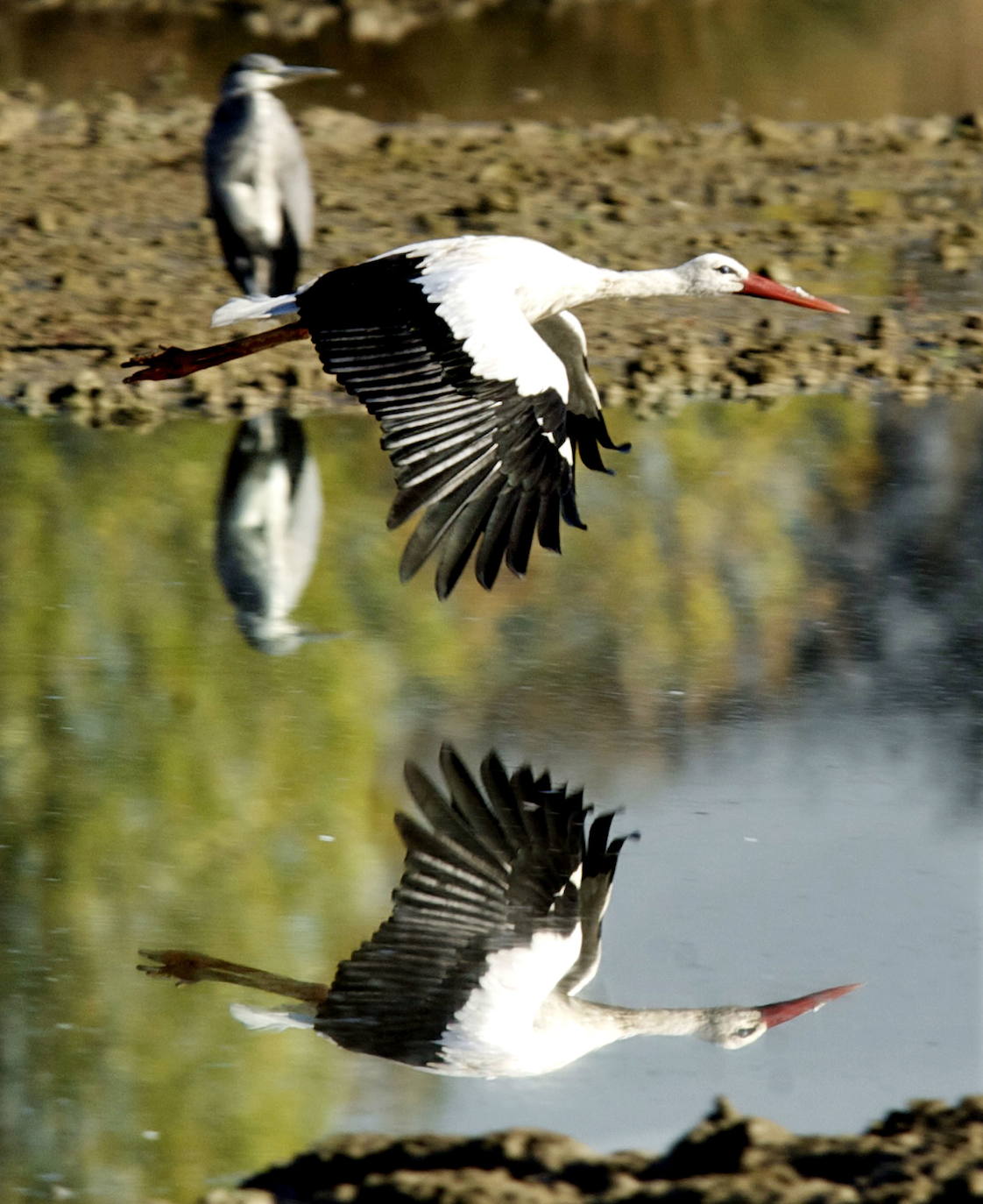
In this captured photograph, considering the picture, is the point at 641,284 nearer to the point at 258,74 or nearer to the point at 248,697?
the point at 248,697

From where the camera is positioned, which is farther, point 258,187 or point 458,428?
point 258,187

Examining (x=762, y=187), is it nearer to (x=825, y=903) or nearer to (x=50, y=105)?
(x=50, y=105)

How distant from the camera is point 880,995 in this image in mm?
4629

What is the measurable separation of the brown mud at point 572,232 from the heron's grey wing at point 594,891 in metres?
4.01

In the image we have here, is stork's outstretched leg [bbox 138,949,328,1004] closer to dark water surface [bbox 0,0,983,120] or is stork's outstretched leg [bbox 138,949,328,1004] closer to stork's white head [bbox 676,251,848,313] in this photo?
stork's white head [bbox 676,251,848,313]

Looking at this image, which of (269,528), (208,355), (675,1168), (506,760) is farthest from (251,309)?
(675,1168)

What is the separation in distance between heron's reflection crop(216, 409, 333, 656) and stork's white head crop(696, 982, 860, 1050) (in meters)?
2.46

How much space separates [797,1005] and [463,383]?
1970 millimetres

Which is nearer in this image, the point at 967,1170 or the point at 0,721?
the point at 967,1170

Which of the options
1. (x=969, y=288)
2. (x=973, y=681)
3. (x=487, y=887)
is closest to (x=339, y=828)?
(x=487, y=887)

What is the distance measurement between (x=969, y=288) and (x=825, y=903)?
21.9 ft

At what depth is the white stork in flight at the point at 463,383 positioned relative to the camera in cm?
550

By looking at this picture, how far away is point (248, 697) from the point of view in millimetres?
6242

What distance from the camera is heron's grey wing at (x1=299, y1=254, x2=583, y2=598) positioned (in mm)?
5480
